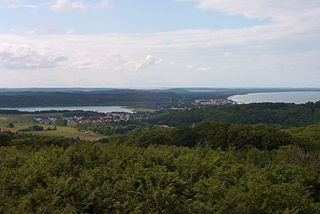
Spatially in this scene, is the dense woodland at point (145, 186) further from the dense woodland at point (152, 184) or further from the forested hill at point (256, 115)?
the forested hill at point (256, 115)

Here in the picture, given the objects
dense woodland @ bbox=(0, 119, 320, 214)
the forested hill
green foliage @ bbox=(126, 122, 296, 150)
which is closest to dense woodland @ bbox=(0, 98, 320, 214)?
dense woodland @ bbox=(0, 119, 320, 214)

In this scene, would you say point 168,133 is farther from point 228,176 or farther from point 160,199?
point 160,199

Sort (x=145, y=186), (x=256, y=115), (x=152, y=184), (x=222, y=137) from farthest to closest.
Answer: (x=256, y=115)
(x=222, y=137)
(x=152, y=184)
(x=145, y=186)

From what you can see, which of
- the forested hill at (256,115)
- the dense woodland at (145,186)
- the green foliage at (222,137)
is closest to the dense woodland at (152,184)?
the dense woodland at (145,186)

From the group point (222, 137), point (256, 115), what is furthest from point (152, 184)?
point (256, 115)

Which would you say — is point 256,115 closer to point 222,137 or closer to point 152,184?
point 222,137

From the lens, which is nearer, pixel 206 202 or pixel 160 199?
pixel 160 199

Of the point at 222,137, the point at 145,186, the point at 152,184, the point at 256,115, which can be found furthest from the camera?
the point at 256,115

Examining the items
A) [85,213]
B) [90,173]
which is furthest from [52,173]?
[85,213]

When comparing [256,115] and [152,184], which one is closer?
[152,184]
